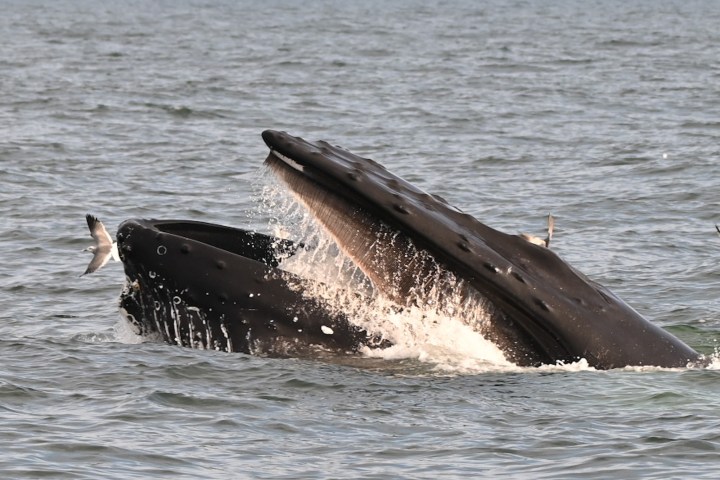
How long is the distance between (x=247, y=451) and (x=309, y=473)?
0.60 m

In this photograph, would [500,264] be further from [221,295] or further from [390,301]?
[221,295]

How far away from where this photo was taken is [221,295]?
10.0 m

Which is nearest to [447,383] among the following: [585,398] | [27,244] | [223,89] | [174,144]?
[585,398]

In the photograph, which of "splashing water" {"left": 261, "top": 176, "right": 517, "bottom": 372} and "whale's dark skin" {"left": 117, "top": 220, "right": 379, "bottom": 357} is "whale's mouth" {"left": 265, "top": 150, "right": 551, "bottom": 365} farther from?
"whale's dark skin" {"left": 117, "top": 220, "right": 379, "bottom": 357}

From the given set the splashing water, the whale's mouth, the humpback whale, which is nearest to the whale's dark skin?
the humpback whale

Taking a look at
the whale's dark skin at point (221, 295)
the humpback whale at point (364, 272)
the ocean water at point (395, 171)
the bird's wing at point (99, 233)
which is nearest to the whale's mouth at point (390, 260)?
the humpback whale at point (364, 272)

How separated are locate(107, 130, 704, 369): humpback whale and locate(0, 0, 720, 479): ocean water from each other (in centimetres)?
26

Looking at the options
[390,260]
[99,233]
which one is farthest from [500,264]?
[99,233]

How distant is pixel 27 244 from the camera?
59.5 feet

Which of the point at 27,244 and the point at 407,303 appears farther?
the point at 27,244

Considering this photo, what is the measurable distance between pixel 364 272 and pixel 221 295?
3.18ft

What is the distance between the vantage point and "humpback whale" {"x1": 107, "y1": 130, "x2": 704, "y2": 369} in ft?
30.8

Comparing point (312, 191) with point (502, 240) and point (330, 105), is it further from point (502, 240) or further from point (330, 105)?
point (330, 105)

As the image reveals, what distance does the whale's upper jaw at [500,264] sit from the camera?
9320mm
